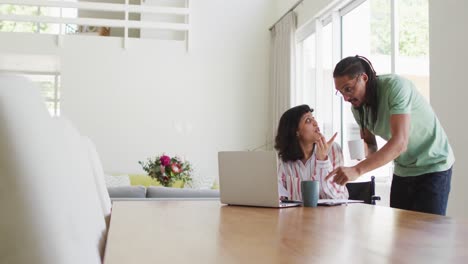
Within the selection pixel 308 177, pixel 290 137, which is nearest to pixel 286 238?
pixel 308 177

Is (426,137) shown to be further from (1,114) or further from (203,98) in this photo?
(203,98)

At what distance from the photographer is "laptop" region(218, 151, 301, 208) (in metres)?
2.06

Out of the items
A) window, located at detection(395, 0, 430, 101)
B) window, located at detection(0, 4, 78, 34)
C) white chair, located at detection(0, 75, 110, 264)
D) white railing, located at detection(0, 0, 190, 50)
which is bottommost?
white chair, located at detection(0, 75, 110, 264)

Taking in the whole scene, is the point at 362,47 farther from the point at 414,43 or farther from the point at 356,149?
the point at 356,149

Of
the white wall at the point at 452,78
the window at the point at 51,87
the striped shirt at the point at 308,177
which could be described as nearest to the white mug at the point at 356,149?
the white wall at the point at 452,78

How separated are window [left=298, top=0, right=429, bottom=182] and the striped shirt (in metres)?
1.75

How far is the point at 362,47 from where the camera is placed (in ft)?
16.9

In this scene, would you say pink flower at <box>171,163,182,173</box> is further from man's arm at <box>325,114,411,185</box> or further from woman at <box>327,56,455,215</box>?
man's arm at <box>325,114,411,185</box>

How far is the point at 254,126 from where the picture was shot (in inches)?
290

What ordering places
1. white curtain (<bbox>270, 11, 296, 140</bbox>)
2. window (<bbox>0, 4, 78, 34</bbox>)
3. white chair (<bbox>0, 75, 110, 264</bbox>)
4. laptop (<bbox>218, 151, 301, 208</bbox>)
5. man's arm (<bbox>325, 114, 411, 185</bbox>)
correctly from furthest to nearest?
1. window (<bbox>0, 4, 78, 34</bbox>)
2. white curtain (<bbox>270, 11, 296, 140</bbox>)
3. man's arm (<bbox>325, 114, 411, 185</bbox>)
4. laptop (<bbox>218, 151, 301, 208</bbox>)
5. white chair (<bbox>0, 75, 110, 264</bbox>)

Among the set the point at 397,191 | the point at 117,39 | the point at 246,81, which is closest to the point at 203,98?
the point at 246,81

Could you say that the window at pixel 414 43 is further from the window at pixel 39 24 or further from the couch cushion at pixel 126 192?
the window at pixel 39 24

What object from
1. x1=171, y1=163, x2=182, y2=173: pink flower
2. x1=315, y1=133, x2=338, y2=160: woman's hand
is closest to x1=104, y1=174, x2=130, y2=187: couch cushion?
x1=171, y1=163, x2=182, y2=173: pink flower

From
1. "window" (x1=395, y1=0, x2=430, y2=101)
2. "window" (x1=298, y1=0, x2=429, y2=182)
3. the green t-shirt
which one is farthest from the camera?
"window" (x1=298, y1=0, x2=429, y2=182)
